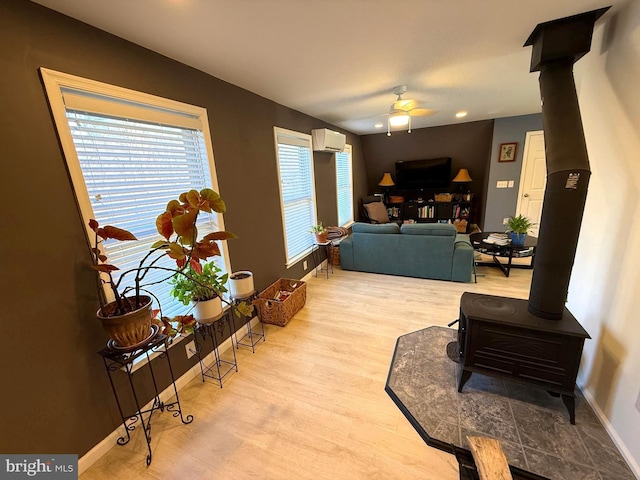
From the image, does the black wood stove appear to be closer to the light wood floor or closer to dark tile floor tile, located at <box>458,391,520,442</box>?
dark tile floor tile, located at <box>458,391,520,442</box>

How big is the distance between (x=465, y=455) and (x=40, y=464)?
2.14 m

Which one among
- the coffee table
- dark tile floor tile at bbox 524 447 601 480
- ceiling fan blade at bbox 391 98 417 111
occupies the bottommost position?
dark tile floor tile at bbox 524 447 601 480

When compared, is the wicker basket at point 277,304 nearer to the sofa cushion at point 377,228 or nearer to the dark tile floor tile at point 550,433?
the sofa cushion at point 377,228

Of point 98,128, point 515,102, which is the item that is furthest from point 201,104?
point 515,102

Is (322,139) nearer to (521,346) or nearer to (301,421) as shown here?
(521,346)

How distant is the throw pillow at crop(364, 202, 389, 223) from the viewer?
5691 millimetres

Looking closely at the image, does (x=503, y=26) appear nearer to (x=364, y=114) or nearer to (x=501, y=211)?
(x=364, y=114)

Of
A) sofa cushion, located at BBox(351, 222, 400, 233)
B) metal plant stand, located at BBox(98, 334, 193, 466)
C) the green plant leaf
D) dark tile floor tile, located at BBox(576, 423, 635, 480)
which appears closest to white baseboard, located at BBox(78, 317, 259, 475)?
metal plant stand, located at BBox(98, 334, 193, 466)

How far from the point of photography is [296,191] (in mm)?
3473

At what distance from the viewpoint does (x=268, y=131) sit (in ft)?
9.16

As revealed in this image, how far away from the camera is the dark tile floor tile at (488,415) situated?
1.51 meters

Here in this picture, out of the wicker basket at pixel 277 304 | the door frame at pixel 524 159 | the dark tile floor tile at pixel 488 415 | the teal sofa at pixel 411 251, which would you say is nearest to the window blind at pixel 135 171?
the wicker basket at pixel 277 304

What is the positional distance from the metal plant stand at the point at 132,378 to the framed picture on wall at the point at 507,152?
229 inches

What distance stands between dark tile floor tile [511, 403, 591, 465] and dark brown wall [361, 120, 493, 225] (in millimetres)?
4598
